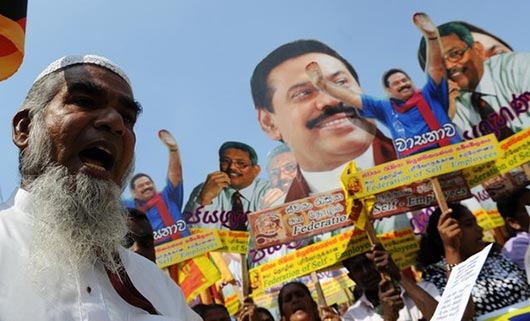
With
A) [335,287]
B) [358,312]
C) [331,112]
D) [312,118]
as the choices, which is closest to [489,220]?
[358,312]

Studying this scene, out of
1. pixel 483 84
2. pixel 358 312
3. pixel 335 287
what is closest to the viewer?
pixel 358 312

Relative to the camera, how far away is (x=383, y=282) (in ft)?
12.2

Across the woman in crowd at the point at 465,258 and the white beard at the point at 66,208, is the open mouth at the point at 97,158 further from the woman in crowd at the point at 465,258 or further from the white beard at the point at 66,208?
the woman in crowd at the point at 465,258

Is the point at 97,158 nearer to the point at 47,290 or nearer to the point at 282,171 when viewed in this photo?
the point at 47,290

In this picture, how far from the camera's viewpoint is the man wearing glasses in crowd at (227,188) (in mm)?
9234

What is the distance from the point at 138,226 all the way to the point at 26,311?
7.04 feet

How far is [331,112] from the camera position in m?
10.7

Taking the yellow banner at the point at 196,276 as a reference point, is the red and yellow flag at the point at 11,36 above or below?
above

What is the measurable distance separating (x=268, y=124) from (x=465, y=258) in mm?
8158

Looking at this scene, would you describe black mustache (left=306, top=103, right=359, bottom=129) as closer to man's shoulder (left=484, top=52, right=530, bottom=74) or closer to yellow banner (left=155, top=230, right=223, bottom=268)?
man's shoulder (left=484, top=52, right=530, bottom=74)

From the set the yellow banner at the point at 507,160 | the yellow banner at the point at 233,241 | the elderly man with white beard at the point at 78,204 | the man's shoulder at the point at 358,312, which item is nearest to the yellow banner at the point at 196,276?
the yellow banner at the point at 233,241

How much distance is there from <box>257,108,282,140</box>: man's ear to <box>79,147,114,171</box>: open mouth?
33.1 ft

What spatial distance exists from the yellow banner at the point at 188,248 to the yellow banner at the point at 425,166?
159 cm

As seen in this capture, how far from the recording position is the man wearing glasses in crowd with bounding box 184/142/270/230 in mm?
9234
